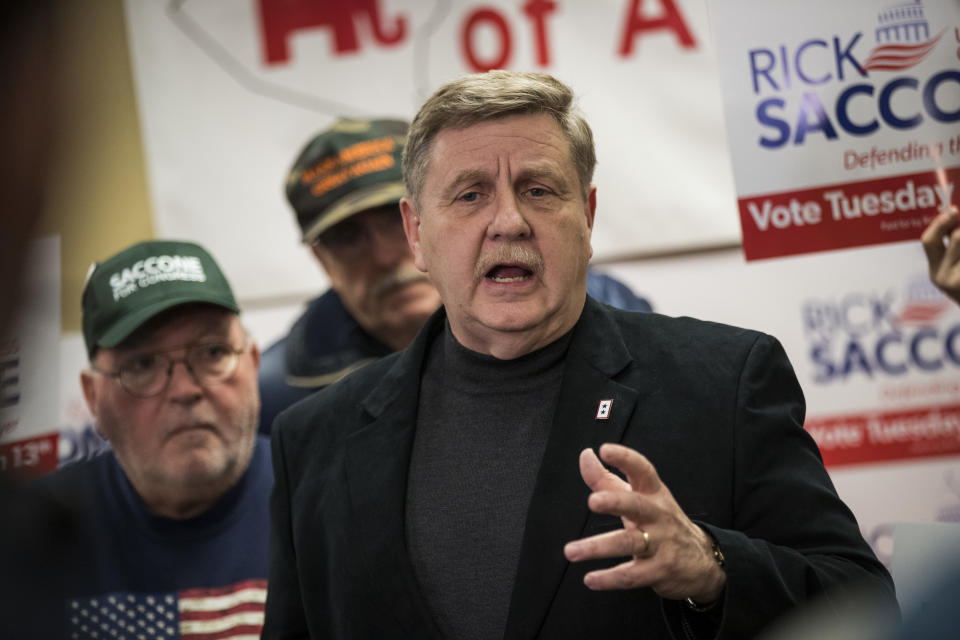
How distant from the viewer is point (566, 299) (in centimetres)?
208

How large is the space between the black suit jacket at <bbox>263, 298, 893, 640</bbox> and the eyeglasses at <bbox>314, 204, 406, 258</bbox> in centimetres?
116

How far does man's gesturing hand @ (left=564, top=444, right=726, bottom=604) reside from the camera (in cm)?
147

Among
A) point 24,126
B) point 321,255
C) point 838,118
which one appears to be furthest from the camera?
point 321,255

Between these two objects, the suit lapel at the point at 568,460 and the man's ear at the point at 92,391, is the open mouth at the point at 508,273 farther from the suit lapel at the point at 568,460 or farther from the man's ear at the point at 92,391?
the man's ear at the point at 92,391

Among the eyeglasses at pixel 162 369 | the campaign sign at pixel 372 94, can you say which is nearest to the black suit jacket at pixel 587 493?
the eyeglasses at pixel 162 369

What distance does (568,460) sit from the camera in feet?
6.26

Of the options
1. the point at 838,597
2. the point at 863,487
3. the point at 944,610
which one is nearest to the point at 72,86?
the point at 944,610

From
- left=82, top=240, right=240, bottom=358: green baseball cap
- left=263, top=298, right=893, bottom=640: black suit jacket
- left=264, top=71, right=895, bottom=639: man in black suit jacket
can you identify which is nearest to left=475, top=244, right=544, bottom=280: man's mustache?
left=264, top=71, right=895, bottom=639: man in black suit jacket

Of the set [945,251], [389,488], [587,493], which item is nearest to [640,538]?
[587,493]

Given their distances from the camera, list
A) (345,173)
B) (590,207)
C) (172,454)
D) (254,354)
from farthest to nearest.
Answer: (345,173)
(254,354)
(172,454)
(590,207)

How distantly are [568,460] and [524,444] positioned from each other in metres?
0.13

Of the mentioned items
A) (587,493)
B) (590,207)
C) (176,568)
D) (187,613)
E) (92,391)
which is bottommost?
(187,613)

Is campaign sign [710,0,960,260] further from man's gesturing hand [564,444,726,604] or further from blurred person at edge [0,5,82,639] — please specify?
blurred person at edge [0,5,82,639]

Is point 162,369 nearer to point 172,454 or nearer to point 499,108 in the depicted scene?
point 172,454
